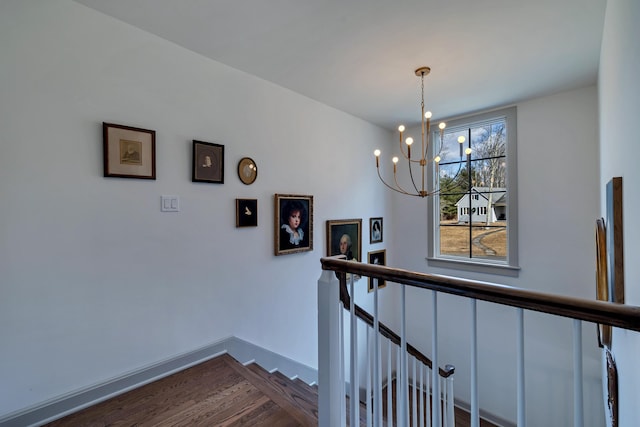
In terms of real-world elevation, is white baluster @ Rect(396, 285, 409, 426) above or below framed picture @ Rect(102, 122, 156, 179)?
below

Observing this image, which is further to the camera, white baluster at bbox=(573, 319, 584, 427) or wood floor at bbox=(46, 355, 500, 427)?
wood floor at bbox=(46, 355, 500, 427)

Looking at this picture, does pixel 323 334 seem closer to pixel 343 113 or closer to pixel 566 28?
pixel 566 28

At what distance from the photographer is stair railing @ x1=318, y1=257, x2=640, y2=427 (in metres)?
0.71

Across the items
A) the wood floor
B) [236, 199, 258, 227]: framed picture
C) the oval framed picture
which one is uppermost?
the oval framed picture

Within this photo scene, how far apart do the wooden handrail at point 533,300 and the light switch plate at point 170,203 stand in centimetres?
157

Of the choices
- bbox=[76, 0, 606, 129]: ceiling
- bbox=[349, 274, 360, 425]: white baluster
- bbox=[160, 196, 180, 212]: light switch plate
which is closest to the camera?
bbox=[349, 274, 360, 425]: white baluster

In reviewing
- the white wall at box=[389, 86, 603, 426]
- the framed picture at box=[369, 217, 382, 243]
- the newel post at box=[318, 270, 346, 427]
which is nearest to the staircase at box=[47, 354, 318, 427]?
the newel post at box=[318, 270, 346, 427]

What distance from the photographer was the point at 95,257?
174 centimetres

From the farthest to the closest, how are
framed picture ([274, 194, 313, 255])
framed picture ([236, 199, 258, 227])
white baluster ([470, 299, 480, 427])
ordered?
framed picture ([274, 194, 313, 255]) → framed picture ([236, 199, 258, 227]) → white baluster ([470, 299, 480, 427])

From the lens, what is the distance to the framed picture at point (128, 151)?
1.77 metres

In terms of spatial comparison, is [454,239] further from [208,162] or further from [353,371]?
[208,162]

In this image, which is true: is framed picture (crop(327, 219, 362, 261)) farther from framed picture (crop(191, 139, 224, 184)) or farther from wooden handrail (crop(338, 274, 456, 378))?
framed picture (crop(191, 139, 224, 184))

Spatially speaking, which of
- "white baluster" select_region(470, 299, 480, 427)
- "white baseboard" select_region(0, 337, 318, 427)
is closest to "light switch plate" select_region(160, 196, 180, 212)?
"white baseboard" select_region(0, 337, 318, 427)

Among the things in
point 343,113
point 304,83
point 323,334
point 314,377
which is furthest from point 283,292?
point 343,113
